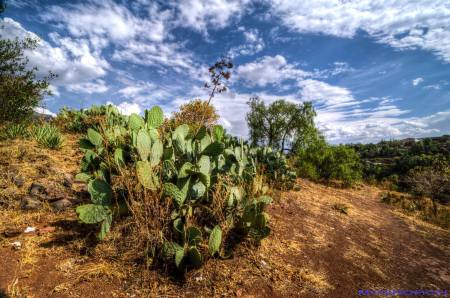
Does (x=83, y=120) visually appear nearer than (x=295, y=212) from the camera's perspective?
No

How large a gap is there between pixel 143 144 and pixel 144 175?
0.48 meters

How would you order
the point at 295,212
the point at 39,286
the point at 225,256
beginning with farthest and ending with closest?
the point at 295,212
the point at 225,256
the point at 39,286

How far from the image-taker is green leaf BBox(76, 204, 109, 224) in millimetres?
2537

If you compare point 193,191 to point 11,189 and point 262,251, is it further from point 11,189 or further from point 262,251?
point 11,189

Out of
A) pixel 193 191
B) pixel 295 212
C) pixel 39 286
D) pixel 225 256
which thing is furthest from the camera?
pixel 295 212

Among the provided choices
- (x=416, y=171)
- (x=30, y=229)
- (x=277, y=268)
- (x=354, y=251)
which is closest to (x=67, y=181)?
(x=30, y=229)

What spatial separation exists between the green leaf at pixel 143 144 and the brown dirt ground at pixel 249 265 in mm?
957

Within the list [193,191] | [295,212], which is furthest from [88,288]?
[295,212]

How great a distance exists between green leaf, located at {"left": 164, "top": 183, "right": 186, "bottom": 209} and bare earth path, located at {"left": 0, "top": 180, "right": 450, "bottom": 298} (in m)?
0.71

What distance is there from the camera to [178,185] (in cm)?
273

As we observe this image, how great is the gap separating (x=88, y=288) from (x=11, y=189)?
2565 mm

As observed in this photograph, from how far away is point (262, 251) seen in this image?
2895mm

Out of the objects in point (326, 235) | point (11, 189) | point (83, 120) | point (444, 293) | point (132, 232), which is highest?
point (83, 120)

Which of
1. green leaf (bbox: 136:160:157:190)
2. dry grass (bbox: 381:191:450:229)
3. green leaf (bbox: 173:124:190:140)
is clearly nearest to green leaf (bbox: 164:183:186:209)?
green leaf (bbox: 136:160:157:190)
